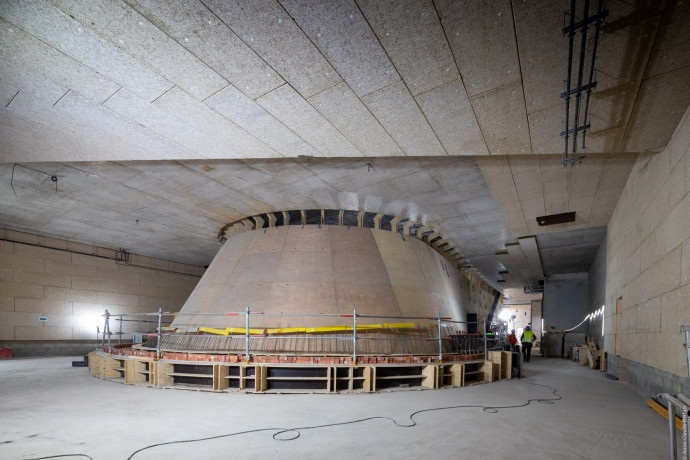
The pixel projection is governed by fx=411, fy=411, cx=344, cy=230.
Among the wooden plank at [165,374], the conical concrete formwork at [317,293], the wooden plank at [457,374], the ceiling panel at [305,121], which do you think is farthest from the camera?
the conical concrete formwork at [317,293]

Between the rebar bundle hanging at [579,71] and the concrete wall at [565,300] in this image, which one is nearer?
the rebar bundle hanging at [579,71]

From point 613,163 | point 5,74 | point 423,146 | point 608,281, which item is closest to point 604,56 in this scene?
point 423,146

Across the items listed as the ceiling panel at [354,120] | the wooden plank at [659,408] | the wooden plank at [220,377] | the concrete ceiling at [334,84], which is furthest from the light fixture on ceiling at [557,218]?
the wooden plank at [220,377]

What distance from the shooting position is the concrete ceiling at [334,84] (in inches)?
163

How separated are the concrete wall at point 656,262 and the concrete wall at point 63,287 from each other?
1960 centimetres

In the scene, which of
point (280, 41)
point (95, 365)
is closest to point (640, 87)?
point (280, 41)

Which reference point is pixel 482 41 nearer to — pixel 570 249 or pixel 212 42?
pixel 212 42

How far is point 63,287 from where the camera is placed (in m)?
17.2

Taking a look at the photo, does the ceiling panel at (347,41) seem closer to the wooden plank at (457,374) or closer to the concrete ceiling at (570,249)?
the wooden plank at (457,374)

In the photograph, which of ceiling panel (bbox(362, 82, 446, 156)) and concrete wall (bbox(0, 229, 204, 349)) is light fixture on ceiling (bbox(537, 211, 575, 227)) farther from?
concrete wall (bbox(0, 229, 204, 349))

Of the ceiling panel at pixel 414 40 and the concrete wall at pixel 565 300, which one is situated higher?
the ceiling panel at pixel 414 40

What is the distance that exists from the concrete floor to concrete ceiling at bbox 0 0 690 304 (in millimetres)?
4225

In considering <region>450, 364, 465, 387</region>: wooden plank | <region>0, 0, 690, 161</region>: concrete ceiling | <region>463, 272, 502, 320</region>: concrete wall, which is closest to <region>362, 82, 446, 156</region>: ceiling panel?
<region>0, 0, 690, 161</region>: concrete ceiling

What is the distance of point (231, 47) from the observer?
462 cm
